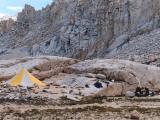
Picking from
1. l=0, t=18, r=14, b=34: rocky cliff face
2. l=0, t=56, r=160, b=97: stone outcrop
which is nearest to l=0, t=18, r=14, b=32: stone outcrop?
l=0, t=18, r=14, b=34: rocky cliff face

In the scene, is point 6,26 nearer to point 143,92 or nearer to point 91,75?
point 91,75

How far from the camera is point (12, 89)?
5434cm

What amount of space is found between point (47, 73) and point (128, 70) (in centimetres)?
983

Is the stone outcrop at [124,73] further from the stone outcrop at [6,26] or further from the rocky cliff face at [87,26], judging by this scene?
the stone outcrop at [6,26]

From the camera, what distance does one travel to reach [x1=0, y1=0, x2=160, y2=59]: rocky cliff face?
99.2 meters

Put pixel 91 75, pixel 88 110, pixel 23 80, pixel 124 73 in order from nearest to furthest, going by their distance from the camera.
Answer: pixel 88 110 → pixel 23 80 → pixel 124 73 → pixel 91 75

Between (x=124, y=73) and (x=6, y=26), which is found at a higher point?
(x=6, y=26)

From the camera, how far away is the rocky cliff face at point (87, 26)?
99188 mm

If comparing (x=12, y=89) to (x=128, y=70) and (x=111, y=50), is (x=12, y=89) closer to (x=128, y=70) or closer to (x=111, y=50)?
(x=128, y=70)

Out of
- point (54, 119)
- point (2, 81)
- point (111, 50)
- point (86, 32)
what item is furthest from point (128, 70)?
point (86, 32)

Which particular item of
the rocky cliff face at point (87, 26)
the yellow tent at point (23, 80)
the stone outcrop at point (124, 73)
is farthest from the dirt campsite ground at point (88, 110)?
the rocky cliff face at point (87, 26)

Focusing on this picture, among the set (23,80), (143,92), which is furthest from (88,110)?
(143,92)

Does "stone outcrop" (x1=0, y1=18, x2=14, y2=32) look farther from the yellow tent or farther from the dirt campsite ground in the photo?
the dirt campsite ground

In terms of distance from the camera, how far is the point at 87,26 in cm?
11162
